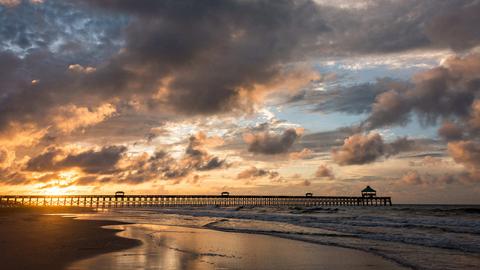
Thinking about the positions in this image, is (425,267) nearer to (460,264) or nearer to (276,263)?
(460,264)

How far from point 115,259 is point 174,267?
5.92 feet

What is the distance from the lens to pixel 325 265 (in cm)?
868

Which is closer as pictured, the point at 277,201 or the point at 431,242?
the point at 431,242

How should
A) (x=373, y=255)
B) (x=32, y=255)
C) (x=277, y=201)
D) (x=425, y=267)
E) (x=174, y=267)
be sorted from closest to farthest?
(x=174, y=267)
(x=425, y=267)
(x=32, y=255)
(x=373, y=255)
(x=277, y=201)

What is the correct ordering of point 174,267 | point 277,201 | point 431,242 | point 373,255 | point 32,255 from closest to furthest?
point 174,267 < point 32,255 < point 373,255 < point 431,242 < point 277,201

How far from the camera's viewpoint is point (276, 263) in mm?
8781

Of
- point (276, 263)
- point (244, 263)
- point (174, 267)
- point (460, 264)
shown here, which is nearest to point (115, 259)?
point (174, 267)

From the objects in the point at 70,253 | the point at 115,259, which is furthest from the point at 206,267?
the point at 70,253

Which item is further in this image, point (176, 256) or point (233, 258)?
point (176, 256)

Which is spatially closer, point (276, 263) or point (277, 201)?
point (276, 263)

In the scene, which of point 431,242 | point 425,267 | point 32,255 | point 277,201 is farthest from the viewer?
point 277,201

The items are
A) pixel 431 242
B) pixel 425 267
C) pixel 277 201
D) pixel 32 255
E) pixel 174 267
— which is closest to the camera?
pixel 174 267

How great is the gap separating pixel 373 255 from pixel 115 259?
248 inches

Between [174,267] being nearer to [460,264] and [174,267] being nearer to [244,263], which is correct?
[244,263]
